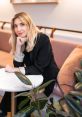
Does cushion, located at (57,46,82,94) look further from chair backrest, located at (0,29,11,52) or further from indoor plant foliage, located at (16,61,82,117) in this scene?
chair backrest, located at (0,29,11,52)

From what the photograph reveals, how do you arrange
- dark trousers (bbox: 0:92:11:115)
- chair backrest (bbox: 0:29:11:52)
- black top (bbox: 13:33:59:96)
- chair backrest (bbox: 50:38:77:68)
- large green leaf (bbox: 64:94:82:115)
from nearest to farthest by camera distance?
large green leaf (bbox: 64:94:82:115) → black top (bbox: 13:33:59:96) → dark trousers (bbox: 0:92:11:115) → chair backrest (bbox: 50:38:77:68) → chair backrest (bbox: 0:29:11:52)

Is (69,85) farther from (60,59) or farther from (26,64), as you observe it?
(60,59)

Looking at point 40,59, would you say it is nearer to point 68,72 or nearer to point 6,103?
point 68,72

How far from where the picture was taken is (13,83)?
5.82 feet

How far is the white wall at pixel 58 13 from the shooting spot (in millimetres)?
3229

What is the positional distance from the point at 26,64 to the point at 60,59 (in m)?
0.66

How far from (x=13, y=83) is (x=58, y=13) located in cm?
200

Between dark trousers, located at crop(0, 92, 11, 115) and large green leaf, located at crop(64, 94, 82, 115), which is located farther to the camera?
dark trousers, located at crop(0, 92, 11, 115)

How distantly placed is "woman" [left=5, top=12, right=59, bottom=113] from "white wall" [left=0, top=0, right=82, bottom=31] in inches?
50.1

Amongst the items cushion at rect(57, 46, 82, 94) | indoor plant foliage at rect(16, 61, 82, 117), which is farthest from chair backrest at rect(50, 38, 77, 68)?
indoor plant foliage at rect(16, 61, 82, 117)

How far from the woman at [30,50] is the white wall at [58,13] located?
1273 mm

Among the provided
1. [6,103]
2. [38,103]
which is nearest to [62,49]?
[6,103]

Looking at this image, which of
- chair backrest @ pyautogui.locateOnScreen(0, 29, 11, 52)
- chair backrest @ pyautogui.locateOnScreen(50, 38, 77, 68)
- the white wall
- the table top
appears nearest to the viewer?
the table top

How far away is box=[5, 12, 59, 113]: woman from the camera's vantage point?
2.00m
